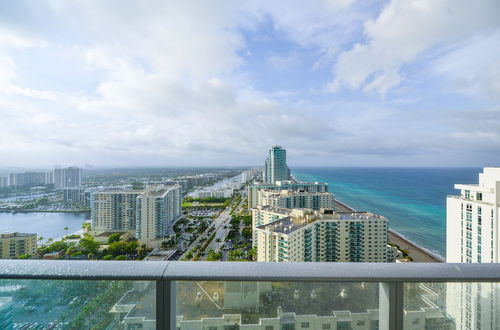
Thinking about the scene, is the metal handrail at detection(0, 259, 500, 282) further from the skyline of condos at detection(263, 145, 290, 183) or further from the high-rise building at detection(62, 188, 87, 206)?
the skyline of condos at detection(263, 145, 290, 183)

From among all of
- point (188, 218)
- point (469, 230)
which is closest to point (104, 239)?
point (188, 218)

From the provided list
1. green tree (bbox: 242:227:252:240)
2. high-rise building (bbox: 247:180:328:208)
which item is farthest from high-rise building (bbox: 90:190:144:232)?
high-rise building (bbox: 247:180:328:208)

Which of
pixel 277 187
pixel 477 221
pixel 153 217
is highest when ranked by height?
pixel 477 221

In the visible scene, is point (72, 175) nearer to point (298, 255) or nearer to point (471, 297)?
point (298, 255)

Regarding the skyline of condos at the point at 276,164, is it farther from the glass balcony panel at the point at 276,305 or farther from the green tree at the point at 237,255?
the glass balcony panel at the point at 276,305

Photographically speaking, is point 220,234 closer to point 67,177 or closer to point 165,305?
point 67,177

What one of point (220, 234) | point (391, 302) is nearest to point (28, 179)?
point (220, 234)
